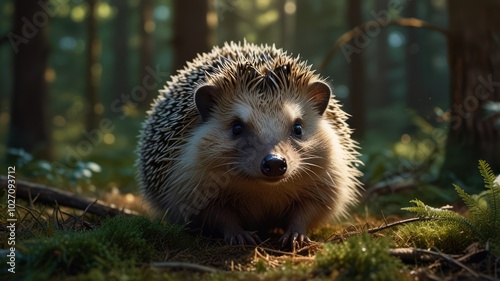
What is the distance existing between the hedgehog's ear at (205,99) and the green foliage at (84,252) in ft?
5.30

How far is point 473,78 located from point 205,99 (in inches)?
158

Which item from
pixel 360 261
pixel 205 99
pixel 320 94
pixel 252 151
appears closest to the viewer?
pixel 360 261

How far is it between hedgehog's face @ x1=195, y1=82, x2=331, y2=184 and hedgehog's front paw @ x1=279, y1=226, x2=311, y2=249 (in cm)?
53

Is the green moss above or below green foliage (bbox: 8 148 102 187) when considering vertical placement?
below

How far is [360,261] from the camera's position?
329cm

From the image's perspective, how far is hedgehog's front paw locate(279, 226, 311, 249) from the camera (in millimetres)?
4783

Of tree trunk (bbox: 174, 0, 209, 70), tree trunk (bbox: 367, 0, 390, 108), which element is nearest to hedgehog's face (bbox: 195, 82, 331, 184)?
tree trunk (bbox: 174, 0, 209, 70)

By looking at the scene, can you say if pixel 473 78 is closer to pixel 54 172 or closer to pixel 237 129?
pixel 237 129

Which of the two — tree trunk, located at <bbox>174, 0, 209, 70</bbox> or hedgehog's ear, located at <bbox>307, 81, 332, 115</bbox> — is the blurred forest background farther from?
hedgehog's ear, located at <bbox>307, 81, 332, 115</bbox>

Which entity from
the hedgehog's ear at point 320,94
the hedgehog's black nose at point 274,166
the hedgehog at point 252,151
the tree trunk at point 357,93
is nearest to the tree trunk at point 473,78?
the hedgehog at point 252,151

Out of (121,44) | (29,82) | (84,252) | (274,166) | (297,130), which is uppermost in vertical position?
(121,44)

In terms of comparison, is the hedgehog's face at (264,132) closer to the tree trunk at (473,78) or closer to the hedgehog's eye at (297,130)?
the hedgehog's eye at (297,130)

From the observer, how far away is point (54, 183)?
8.20 meters

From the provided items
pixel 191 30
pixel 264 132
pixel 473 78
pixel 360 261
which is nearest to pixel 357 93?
pixel 191 30
